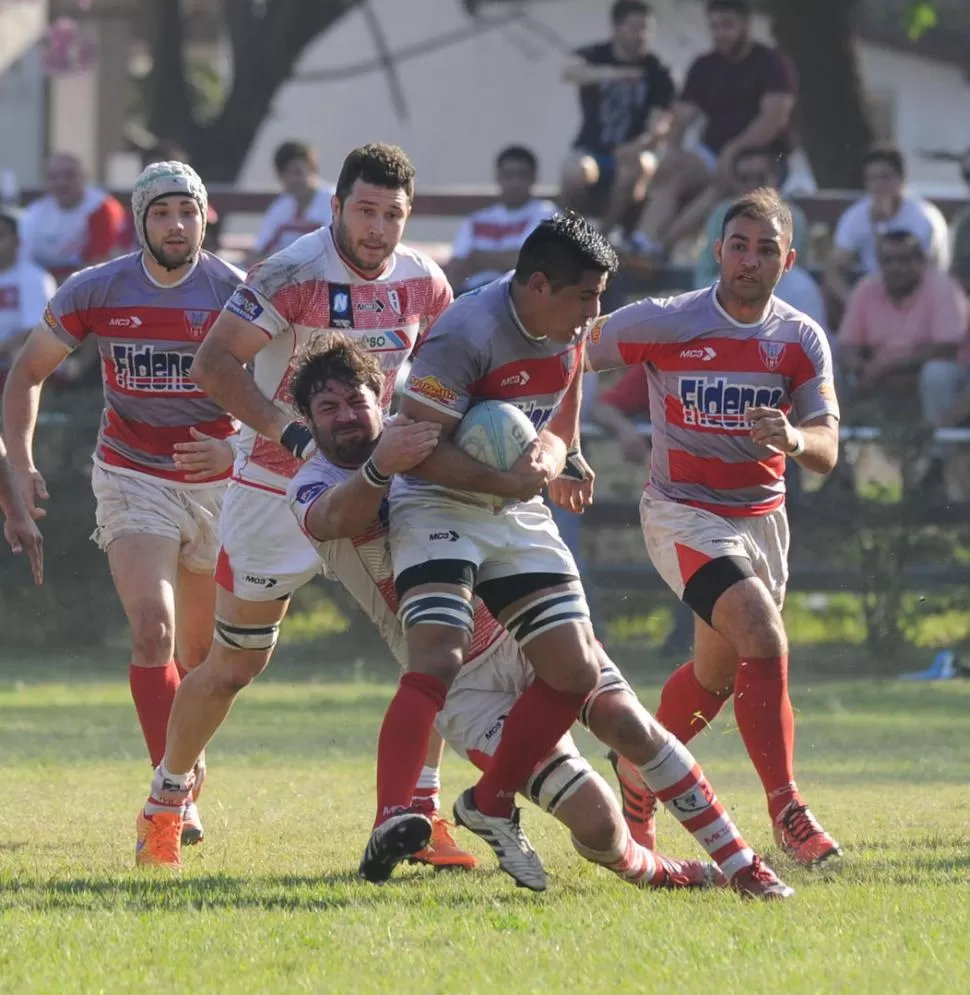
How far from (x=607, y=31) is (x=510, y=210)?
17134 millimetres

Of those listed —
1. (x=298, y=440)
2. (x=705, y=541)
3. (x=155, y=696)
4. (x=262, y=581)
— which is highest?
(x=298, y=440)

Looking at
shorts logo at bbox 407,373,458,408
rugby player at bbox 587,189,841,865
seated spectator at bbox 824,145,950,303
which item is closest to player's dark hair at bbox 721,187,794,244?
rugby player at bbox 587,189,841,865

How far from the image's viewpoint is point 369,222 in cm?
701

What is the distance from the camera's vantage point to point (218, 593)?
7.31 metres

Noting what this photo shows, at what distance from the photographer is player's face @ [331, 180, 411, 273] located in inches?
275

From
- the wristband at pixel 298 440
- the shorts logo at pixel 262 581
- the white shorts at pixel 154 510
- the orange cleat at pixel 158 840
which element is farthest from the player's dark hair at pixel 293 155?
the wristband at pixel 298 440

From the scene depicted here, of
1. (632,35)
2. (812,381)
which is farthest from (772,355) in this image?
(632,35)

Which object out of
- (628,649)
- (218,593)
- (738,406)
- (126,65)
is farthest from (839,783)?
(126,65)

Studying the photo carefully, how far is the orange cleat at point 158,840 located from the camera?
718cm

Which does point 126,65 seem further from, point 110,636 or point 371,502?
point 371,502

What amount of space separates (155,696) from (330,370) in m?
1.89

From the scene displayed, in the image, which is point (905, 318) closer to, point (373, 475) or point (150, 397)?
point (150, 397)

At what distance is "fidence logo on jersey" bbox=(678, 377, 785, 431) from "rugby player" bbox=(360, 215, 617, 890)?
1.18 metres

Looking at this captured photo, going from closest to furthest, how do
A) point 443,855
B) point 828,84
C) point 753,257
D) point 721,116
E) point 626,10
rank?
point 443,855 < point 753,257 < point 721,116 < point 626,10 < point 828,84
